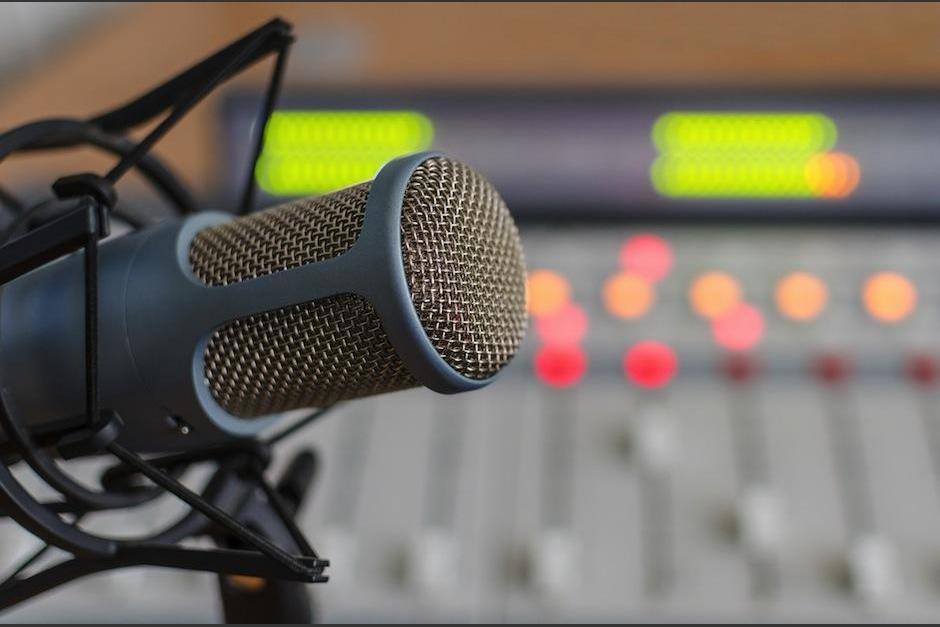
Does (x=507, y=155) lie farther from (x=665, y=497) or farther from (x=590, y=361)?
(x=665, y=497)

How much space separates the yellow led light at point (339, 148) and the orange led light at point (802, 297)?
41 cm

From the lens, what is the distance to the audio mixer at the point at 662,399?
2.83ft

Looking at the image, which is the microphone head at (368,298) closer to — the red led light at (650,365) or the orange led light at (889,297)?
the red led light at (650,365)

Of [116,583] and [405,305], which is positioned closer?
[405,305]

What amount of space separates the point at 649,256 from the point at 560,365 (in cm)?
16

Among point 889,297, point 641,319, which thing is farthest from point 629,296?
point 889,297

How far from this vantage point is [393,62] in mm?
1160

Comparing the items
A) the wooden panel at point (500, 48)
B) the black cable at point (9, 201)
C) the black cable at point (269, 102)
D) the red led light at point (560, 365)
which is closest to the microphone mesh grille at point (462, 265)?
the black cable at point (269, 102)

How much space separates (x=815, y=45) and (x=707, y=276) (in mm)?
254

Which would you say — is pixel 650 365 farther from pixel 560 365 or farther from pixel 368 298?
pixel 368 298

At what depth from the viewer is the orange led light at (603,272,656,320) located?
40.8 inches

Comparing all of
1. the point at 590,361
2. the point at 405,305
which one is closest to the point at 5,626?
the point at 405,305

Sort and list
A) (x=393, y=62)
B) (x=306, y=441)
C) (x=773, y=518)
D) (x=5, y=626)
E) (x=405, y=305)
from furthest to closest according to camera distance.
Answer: (x=393, y=62) → (x=306, y=441) → (x=773, y=518) → (x=5, y=626) → (x=405, y=305)

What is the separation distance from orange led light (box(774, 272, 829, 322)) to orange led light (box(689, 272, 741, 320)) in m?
0.05
